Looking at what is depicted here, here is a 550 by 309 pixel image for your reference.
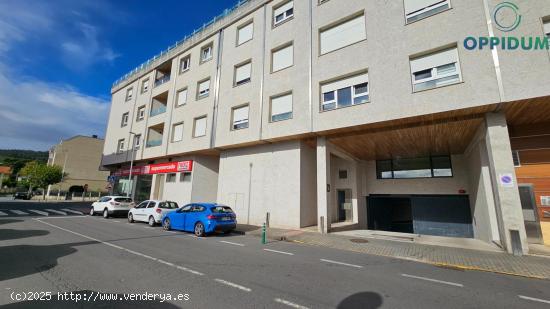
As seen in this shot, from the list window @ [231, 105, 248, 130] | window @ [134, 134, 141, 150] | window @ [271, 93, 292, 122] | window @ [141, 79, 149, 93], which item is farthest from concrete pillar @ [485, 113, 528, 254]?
window @ [141, 79, 149, 93]

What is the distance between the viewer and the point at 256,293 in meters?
4.87

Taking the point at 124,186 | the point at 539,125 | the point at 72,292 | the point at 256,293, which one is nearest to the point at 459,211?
the point at 539,125

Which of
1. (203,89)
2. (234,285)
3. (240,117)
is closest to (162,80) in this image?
(203,89)

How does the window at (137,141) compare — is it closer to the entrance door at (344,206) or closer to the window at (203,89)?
the window at (203,89)

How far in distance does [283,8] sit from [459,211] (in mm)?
17477

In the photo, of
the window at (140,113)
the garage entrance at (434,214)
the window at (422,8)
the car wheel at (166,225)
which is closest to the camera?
the window at (422,8)

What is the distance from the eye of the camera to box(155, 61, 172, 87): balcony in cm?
2614

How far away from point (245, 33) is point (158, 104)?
13.6 meters

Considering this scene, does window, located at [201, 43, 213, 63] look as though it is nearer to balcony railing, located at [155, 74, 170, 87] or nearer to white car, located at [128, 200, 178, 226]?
balcony railing, located at [155, 74, 170, 87]

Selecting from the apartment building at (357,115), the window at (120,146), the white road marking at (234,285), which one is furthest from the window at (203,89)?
the white road marking at (234,285)

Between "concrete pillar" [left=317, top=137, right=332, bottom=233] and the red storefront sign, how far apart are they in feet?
38.6

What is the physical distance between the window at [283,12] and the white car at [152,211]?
14052mm

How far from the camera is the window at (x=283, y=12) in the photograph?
16747 millimetres
